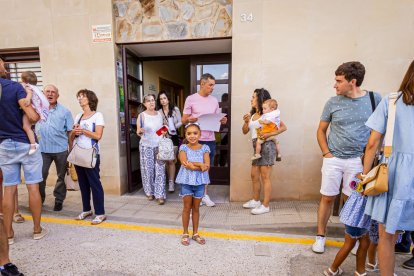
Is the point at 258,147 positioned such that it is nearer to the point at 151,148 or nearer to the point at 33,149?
the point at 151,148

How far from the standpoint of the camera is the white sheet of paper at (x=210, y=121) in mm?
3879

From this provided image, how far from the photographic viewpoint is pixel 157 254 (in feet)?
8.83

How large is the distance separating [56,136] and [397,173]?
13.7 feet

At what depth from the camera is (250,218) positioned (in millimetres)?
3539

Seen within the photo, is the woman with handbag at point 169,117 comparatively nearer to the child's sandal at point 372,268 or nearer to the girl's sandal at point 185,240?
the girl's sandal at point 185,240

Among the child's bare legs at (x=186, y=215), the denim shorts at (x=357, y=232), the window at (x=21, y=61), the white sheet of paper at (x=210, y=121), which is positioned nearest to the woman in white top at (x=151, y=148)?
the white sheet of paper at (x=210, y=121)

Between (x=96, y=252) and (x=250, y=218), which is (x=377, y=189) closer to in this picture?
(x=250, y=218)

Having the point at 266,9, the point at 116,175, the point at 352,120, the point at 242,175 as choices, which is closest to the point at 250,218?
the point at 242,175

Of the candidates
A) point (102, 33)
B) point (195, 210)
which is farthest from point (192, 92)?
point (195, 210)

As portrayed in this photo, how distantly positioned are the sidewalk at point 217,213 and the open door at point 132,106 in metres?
0.62

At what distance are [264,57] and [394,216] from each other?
291 centimetres

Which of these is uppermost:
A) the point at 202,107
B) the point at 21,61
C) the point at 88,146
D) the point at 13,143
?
the point at 21,61

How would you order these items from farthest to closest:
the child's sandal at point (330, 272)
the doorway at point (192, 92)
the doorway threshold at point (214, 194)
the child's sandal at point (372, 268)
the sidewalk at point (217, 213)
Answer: the doorway at point (192, 92) < the doorway threshold at point (214, 194) < the sidewalk at point (217, 213) < the child's sandal at point (372, 268) < the child's sandal at point (330, 272)

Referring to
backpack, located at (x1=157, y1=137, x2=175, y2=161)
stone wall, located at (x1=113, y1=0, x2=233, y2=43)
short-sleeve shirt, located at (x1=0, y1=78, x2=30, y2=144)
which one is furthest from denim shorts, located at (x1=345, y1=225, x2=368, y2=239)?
short-sleeve shirt, located at (x1=0, y1=78, x2=30, y2=144)
